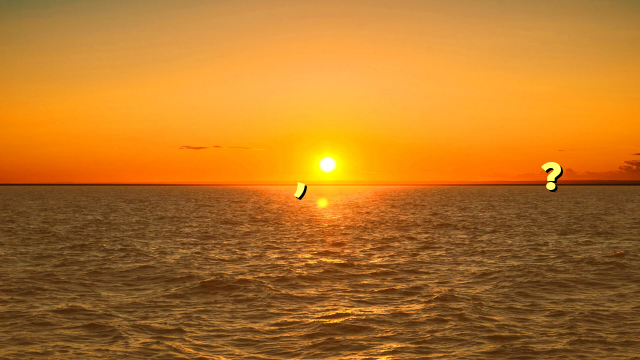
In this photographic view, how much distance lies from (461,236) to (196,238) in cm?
2320

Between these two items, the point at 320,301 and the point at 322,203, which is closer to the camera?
the point at 320,301

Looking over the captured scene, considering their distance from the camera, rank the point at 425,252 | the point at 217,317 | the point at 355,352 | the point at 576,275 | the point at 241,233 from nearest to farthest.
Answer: the point at 355,352
the point at 217,317
the point at 576,275
the point at 425,252
the point at 241,233

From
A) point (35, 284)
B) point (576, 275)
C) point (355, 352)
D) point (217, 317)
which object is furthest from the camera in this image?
point (576, 275)

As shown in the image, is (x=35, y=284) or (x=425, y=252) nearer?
(x=35, y=284)

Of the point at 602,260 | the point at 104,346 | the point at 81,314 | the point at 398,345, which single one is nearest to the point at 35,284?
the point at 81,314

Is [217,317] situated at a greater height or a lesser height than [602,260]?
lesser

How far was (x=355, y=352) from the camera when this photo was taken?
14305 mm

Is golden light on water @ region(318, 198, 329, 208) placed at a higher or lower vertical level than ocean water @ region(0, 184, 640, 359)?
higher

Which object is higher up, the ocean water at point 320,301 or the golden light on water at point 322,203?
the golden light on water at point 322,203

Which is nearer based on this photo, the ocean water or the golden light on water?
the ocean water

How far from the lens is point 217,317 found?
17781mm

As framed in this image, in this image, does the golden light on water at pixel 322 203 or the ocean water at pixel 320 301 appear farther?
the golden light on water at pixel 322 203

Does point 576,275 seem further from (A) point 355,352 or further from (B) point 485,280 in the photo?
(A) point 355,352

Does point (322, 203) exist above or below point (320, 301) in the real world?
above
